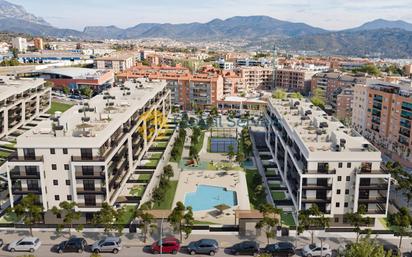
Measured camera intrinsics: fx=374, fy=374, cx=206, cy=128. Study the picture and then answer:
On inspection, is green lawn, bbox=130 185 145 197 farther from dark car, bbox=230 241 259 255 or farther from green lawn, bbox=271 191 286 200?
dark car, bbox=230 241 259 255

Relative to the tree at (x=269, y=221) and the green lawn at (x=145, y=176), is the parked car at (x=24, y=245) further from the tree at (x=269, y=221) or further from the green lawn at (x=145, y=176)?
the tree at (x=269, y=221)

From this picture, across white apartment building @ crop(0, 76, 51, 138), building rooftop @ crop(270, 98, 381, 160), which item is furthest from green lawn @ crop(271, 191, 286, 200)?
white apartment building @ crop(0, 76, 51, 138)

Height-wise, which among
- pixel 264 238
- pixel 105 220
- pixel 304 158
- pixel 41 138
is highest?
pixel 41 138

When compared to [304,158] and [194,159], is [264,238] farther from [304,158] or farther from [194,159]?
[194,159]

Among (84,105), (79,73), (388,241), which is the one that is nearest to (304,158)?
(388,241)

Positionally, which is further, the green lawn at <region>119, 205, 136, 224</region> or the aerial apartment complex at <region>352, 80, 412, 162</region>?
the aerial apartment complex at <region>352, 80, 412, 162</region>

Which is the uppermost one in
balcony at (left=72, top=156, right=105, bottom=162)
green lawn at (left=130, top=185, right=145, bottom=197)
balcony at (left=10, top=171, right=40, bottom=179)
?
balcony at (left=72, top=156, right=105, bottom=162)
